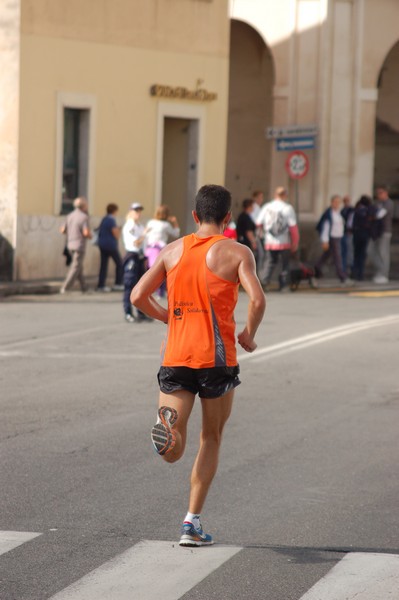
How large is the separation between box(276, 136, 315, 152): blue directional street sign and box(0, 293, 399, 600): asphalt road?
654 inches

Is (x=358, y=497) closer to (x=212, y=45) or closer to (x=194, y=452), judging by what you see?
(x=194, y=452)

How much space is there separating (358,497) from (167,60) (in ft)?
73.8

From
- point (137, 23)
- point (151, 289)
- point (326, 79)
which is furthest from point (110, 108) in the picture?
point (151, 289)

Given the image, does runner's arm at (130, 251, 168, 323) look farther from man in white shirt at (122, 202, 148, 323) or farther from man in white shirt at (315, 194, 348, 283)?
man in white shirt at (315, 194, 348, 283)

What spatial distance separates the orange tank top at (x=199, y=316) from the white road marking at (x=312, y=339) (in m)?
8.10

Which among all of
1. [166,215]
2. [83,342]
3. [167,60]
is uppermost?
[167,60]

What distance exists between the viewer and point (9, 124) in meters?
26.7

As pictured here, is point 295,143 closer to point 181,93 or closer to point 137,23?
point 181,93

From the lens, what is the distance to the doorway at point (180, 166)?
30984 mm

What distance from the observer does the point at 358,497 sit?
27.3 feet

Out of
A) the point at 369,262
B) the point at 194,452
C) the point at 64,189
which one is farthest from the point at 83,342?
the point at 369,262

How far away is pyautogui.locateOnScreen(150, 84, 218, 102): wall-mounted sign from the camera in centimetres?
2952

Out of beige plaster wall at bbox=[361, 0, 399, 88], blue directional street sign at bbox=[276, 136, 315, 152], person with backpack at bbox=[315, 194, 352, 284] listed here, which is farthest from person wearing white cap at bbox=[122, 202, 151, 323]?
beige plaster wall at bbox=[361, 0, 399, 88]

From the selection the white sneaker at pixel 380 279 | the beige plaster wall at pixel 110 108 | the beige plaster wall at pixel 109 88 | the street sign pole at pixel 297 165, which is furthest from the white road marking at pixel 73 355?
the street sign pole at pixel 297 165
